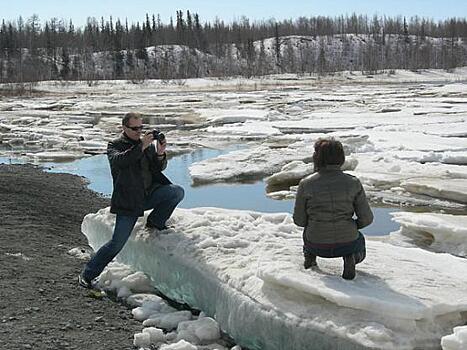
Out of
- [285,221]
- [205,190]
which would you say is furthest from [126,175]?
[205,190]

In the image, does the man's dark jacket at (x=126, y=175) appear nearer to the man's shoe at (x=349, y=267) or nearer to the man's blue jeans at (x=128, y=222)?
the man's blue jeans at (x=128, y=222)

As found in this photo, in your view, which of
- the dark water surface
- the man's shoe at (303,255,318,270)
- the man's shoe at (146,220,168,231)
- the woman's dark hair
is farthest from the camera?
the dark water surface

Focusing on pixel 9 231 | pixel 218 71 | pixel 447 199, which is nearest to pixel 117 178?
pixel 9 231

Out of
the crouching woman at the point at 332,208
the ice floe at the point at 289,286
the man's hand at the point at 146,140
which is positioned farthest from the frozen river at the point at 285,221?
the man's hand at the point at 146,140

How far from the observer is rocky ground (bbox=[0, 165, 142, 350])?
4934 mm

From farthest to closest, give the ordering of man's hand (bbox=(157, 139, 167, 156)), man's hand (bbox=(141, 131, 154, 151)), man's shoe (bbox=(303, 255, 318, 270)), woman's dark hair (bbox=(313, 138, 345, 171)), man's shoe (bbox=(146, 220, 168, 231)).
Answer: man's shoe (bbox=(146, 220, 168, 231)), man's hand (bbox=(157, 139, 167, 156)), man's hand (bbox=(141, 131, 154, 151)), man's shoe (bbox=(303, 255, 318, 270)), woman's dark hair (bbox=(313, 138, 345, 171))

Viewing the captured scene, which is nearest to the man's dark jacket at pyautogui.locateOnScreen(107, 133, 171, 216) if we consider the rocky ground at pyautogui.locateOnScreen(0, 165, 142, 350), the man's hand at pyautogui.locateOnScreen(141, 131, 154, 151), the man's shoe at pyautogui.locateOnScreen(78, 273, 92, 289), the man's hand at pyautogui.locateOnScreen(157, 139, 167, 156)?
the man's hand at pyautogui.locateOnScreen(141, 131, 154, 151)

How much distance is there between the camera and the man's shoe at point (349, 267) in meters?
4.72

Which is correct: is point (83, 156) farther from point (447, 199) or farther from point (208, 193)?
point (447, 199)

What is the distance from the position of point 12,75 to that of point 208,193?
59832mm

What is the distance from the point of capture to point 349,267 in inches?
187

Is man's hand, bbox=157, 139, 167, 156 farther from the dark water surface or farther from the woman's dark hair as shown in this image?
the dark water surface

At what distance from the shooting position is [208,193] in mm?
13219

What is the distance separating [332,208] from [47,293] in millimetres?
2734
